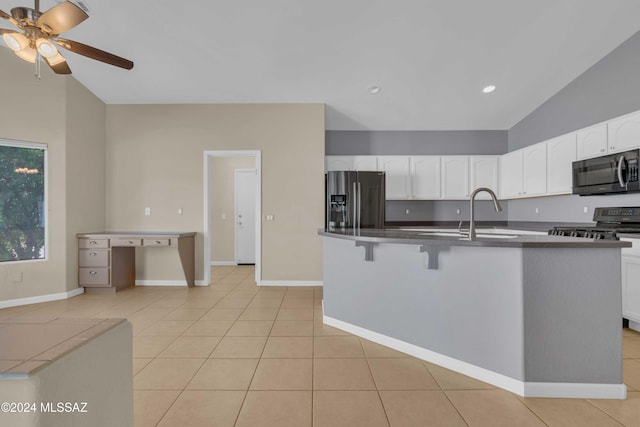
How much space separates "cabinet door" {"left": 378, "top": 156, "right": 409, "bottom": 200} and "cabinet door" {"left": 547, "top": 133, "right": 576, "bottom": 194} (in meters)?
2.01

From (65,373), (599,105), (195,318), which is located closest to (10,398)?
(65,373)

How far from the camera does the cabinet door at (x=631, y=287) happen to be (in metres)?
2.83

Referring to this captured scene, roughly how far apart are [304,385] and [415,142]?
187 inches

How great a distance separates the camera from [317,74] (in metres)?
4.09

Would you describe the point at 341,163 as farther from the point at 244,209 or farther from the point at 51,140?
the point at 51,140

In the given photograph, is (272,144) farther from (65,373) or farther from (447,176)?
(65,373)

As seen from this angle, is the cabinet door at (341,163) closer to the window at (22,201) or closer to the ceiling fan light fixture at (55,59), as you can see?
the ceiling fan light fixture at (55,59)

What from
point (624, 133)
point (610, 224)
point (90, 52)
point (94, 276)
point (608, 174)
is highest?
point (90, 52)

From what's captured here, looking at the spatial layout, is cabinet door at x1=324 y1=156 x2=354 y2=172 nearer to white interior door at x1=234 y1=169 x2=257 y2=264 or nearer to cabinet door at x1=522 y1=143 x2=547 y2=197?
white interior door at x1=234 y1=169 x2=257 y2=264

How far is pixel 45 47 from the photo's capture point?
2275 millimetres

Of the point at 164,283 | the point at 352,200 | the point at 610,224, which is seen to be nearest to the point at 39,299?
the point at 164,283

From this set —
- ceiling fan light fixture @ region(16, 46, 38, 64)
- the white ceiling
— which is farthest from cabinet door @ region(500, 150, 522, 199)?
ceiling fan light fixture @ region(16, 46, 38, 64)

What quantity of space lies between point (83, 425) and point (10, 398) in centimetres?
18

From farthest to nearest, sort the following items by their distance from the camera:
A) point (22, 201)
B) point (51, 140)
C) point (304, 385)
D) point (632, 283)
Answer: point (51, 140) → point (22, 201) → point (632, 283) → point (304, 385)
